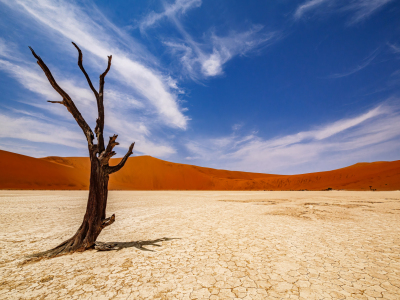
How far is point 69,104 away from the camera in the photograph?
4461mm

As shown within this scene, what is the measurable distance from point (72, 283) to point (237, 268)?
3.06 meters

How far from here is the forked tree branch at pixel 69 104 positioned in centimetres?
414

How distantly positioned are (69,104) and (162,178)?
161ft

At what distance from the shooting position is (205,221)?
788 centimetres

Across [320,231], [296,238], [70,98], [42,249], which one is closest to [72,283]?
[42,249]

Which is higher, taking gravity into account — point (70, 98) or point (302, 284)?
point (70, 98)

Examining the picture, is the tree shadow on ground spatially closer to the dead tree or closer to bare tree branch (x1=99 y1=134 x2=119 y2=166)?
the dead tree

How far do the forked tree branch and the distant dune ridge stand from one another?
1522 inches

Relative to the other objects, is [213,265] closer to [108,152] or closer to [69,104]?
[108,152]

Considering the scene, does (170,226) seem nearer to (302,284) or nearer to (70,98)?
(302,284)

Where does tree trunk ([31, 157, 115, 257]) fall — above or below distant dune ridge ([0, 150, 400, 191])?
below

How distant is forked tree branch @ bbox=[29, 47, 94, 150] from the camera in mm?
4144

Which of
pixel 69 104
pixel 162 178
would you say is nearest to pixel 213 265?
pixel 69 104

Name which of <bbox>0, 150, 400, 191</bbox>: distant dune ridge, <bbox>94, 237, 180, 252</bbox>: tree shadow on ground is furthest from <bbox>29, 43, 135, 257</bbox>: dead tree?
<bbox>0, 150, 400, 191</bbox>: distant dune ridge
